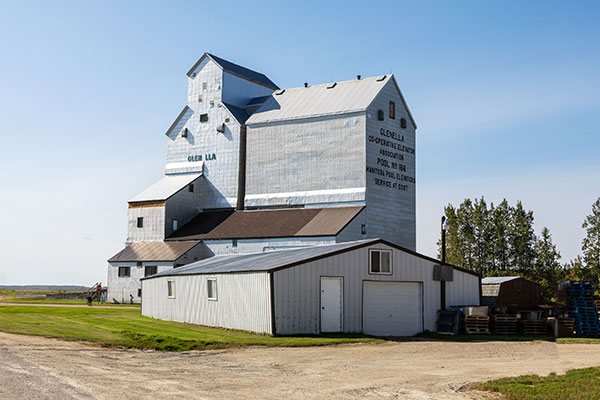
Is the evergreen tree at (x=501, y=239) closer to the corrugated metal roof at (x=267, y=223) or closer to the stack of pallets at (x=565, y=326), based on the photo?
the corrugated metal roof at (x=267, y=223)

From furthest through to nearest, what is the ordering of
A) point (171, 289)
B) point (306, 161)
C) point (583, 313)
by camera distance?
point (306, 161), point (171, 289), point (583, 313)

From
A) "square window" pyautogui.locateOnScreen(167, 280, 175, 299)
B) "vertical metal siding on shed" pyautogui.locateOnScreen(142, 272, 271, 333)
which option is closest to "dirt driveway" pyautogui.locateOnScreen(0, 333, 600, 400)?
"vertical metal siding on shed" pyautogui.locateOnScreen(142, 272, 271, 333)

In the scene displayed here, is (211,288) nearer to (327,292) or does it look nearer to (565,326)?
(327,292)

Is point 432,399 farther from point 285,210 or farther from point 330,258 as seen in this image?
point 285,210

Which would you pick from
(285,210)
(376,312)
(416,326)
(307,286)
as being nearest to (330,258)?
(307,286)

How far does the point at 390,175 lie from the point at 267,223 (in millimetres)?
12010

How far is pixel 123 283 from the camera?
207 feet

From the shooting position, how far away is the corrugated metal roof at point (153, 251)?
198ft

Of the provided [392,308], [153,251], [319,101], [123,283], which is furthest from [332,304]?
[123,283]

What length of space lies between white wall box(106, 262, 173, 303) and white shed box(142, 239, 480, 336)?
2670 centimetres

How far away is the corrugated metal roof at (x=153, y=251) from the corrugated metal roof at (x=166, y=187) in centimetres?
461

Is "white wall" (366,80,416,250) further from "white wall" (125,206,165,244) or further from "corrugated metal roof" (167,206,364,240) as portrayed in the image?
"white wall" (125,206,165,244)

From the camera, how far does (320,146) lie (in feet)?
203

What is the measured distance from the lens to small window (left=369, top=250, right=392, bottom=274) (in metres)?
31.8
